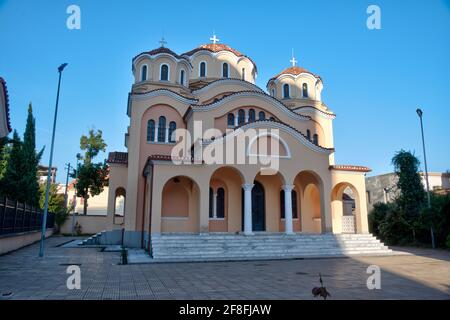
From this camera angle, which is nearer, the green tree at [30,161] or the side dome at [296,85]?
the green tree at [30,161]

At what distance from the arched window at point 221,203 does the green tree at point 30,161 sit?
14704 mm

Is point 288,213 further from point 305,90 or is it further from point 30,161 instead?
point 30,161

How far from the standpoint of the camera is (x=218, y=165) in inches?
685

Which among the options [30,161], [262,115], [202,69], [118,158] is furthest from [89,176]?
[262,115]

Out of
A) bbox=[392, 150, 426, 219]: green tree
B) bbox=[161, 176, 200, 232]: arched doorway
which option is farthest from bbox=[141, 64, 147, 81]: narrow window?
bbox=[392, 150, 426, 219]: green tree

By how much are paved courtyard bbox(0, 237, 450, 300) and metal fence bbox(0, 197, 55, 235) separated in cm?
302

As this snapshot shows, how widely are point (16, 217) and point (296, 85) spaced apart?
1986 cm

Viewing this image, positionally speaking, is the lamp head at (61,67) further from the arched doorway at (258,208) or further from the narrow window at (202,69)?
the arched doorway at (258,208)

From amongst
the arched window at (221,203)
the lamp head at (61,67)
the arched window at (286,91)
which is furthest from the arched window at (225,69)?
the lamp head at (61,67)

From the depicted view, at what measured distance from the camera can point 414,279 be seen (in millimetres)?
9602

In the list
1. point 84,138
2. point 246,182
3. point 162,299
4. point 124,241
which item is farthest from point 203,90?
point 162,299

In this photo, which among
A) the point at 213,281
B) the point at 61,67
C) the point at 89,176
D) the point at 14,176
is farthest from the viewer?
the point at 89,176

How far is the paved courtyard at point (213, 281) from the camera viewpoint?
7.35m

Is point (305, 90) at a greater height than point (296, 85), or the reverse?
point (296, 85)
